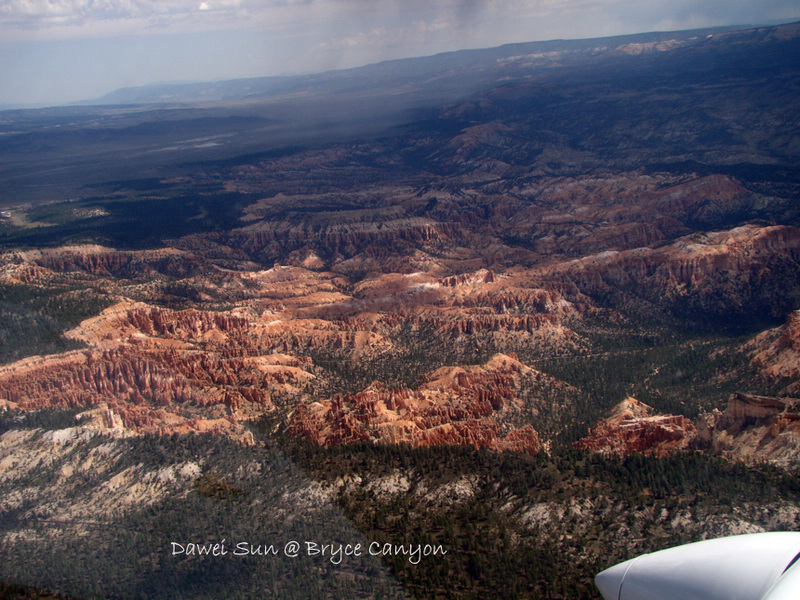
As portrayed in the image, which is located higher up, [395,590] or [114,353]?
[114,353]

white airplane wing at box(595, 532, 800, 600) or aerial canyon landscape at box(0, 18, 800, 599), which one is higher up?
white airplane wing at box(595, 532, 800, 600)

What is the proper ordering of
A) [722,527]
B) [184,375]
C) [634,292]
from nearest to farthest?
[722,527]
[184,375]
[634,292]

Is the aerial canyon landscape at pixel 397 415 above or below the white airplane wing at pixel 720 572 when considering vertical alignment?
below

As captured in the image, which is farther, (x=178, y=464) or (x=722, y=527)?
(x=178, y=464)

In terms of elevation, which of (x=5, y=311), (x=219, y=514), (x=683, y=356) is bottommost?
(x=683, y=356)

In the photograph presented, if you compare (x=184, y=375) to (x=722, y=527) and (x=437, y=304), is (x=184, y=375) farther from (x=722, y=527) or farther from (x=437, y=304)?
(x=722, y=527)

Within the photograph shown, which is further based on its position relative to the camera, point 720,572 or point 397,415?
point 397,415

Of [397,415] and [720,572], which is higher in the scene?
[720,572]

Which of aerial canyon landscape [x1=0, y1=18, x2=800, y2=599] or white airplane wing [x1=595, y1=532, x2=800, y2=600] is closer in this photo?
white airplane wing [x1=595, y1=532, x2=800, y2=600]

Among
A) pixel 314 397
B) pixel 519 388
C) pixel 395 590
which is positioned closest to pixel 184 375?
pixel 314 397

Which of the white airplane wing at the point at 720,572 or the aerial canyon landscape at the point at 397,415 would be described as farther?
the aerial canyon landscape at the point at 397,415

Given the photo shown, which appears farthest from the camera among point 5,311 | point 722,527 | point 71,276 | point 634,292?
point 71,276
